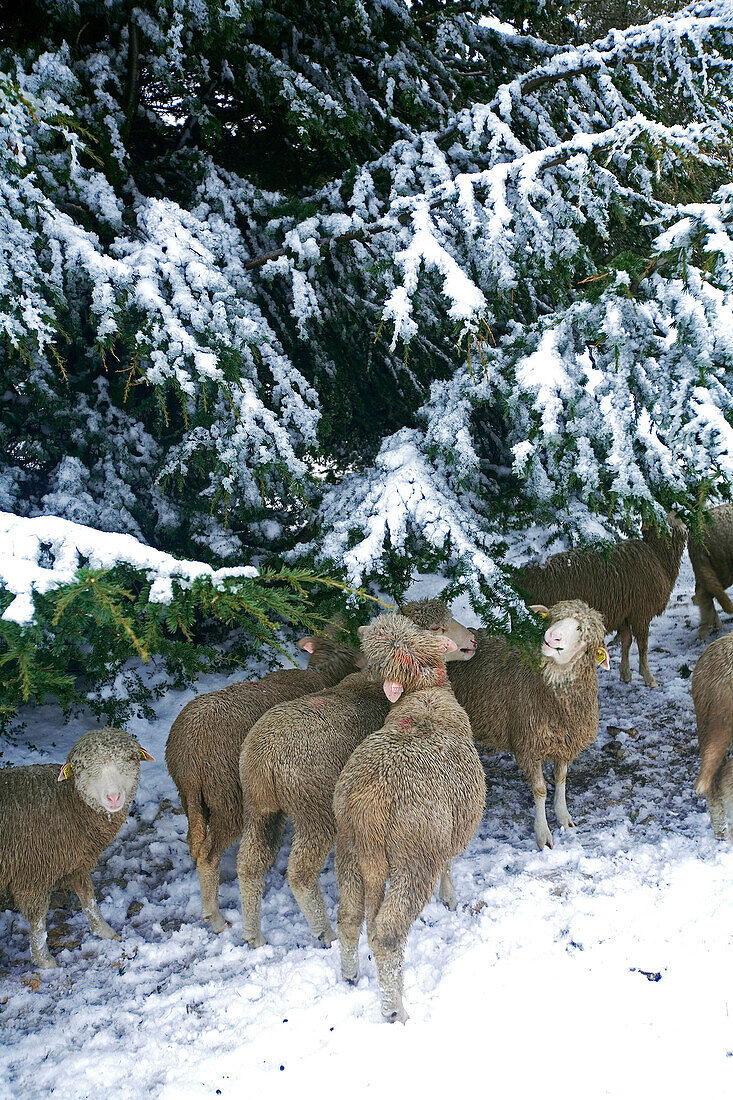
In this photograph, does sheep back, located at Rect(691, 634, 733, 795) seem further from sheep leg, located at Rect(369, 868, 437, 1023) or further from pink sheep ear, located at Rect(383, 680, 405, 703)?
sheep leg, located at Rect(369, 868, 437, 1023)

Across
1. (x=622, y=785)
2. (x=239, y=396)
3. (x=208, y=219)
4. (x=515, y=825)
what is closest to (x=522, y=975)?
(x=515, y=825)

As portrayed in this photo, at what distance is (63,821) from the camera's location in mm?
3627

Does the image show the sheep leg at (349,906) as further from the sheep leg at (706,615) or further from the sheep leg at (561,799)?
the sheep leg at (706,615)

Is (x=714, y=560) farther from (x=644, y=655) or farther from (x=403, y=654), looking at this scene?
(x=403, y=654)

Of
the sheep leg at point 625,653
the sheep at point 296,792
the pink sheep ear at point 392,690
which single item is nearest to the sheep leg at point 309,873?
the sheep at point 296,792

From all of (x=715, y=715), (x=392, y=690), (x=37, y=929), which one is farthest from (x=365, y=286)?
(x=37, y=929)

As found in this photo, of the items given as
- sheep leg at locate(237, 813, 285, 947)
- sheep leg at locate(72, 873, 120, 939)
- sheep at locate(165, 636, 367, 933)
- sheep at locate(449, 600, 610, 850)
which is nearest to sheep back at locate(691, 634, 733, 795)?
sheep at locate(449, 600, 610, 850)

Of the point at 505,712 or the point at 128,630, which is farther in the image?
the point at 505,712

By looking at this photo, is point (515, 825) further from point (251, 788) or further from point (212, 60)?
point (212, 60)

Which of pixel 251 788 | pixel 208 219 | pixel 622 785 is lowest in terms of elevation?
pixel 622 785

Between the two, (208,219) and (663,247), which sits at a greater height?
(208,219)

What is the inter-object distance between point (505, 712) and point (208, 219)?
400 centimetres

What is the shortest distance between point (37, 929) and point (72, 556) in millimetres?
2148

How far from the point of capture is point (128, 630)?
2.52 metres
